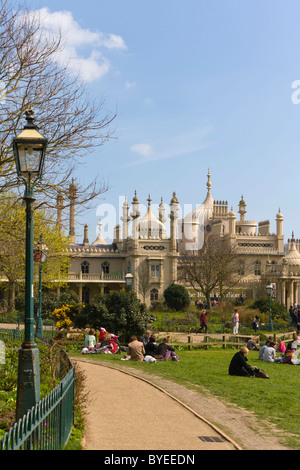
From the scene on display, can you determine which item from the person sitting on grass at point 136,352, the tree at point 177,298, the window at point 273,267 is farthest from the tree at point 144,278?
the person sitting on grass at point 136,352

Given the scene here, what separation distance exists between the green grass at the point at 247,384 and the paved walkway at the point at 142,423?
1.23 metres

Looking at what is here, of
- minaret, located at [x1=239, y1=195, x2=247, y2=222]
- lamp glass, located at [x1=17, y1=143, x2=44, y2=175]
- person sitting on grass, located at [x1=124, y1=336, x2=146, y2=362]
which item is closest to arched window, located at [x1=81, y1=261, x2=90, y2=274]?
minaret, located at [x1=239, y1=195, x2=247, y2=222]

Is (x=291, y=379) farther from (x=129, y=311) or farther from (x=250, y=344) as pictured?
(x=129, y=311)

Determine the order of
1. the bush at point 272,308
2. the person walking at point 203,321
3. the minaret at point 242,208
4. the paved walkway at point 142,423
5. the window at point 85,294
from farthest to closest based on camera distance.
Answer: the minaret at point 242,208, the window at point 85,294, the bush at point 272,308, the person walking at point 203,321, the paved walkway at point 142,423

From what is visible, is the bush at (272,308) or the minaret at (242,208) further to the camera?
the minaret at (242,208)

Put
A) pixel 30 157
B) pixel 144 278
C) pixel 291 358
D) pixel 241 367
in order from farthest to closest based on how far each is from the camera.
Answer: pixel 144 278, pixel 291 358, pixel 241 367, pixel 30 157

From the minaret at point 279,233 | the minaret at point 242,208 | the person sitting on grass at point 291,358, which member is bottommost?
the person sitting on grass at point 291,358

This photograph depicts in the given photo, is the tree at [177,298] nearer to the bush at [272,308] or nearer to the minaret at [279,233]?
the bush at [272,308]

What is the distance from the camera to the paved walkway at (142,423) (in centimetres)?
841

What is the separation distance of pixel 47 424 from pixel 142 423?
11.8ft

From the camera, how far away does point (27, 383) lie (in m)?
8.13

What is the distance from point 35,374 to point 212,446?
8.80ft

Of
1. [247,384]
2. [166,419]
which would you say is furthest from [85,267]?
[166,419]

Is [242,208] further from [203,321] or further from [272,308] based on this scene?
[203,321]
